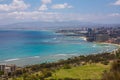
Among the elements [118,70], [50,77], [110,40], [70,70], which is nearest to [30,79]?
[50,77]

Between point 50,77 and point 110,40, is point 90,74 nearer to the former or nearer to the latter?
point 50,77

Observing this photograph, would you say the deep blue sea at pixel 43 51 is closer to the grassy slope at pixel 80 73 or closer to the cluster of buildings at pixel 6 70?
the cluster of buildings at pixel 6 70

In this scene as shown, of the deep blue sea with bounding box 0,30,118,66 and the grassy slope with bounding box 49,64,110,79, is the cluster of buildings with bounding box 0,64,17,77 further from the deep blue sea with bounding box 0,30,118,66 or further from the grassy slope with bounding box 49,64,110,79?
the deep blue sea with bounding box 0,30,118,66

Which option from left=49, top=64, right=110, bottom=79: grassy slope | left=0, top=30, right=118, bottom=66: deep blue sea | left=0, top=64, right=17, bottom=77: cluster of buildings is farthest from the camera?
left=0, top=30, right=118, bottom=66: deep blue sea

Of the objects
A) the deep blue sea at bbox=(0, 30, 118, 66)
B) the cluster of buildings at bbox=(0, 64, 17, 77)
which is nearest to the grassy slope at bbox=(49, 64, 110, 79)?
the cluster of buildings at bbox=(0, 64, 17, 77)

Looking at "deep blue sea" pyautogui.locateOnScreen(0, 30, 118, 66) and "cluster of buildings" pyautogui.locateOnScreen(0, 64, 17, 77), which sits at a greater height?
"cluster of buildings" pyautogui.locateOnScreen(0, 64, 17, 77)

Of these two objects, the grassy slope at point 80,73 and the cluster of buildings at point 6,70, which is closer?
the grassy slope at point 80,73

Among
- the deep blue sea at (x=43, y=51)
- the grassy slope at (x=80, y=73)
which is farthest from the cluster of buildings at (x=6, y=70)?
the deep blue sea at (x=43, y=51)

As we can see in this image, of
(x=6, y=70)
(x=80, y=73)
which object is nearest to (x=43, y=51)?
(x=6, y=70)

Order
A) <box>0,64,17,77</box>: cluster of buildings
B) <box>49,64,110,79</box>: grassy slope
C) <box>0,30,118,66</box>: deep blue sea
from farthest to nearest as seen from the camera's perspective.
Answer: <box>0,30,118,66</box>: deep blue sea
<box>0,64,17,77</box>: cluster of buildings
<box>49,64,110,79</box>: grassy slope

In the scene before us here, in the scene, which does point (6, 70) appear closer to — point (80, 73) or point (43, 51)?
point (80, 73)

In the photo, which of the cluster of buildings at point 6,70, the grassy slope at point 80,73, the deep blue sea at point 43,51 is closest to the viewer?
the grassy slope at point 80,73
